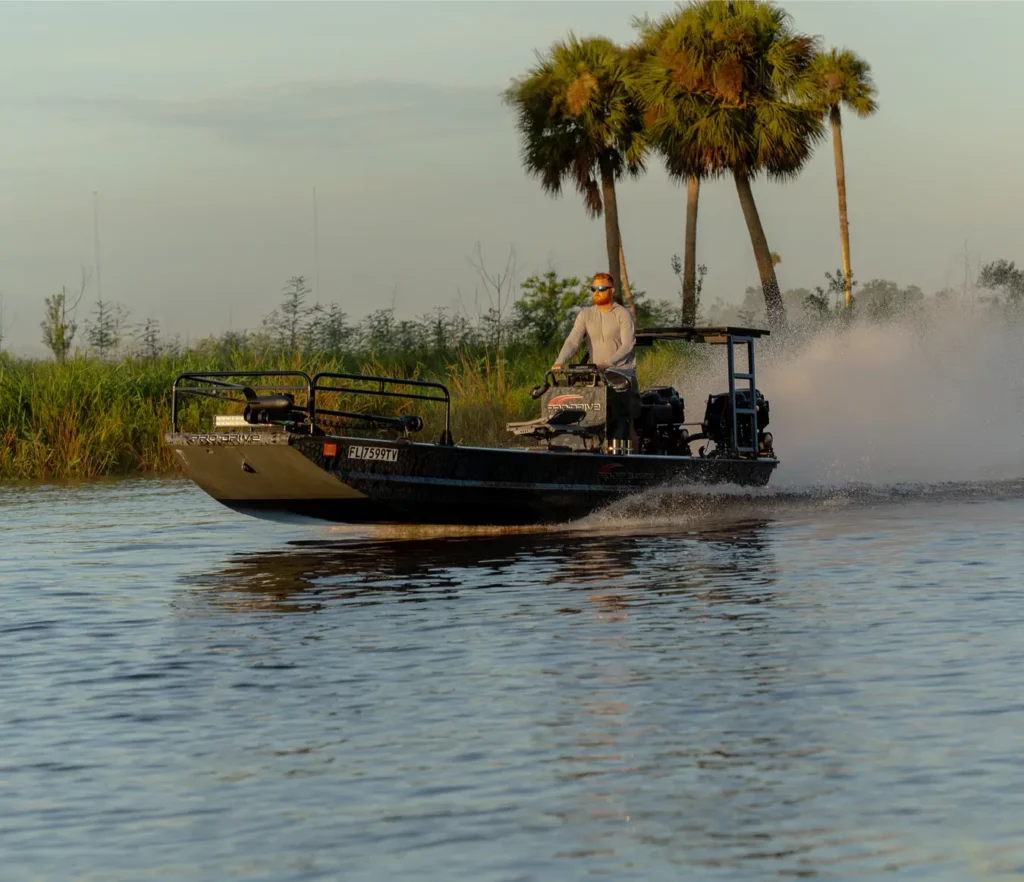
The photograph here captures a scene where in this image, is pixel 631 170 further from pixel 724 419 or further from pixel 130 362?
pixel 724 419

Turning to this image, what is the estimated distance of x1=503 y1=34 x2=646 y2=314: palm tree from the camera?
5034 cm

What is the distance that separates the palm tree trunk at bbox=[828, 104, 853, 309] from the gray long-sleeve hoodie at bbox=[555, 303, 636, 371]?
32.8m

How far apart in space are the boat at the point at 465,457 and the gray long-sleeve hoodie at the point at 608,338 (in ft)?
0.83

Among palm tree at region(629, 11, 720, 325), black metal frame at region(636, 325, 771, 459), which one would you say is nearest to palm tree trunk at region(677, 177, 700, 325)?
palm tree at region(629, 11, 720, 325)

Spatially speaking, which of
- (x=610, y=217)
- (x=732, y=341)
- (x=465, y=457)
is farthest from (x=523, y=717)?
(x=610, y=217)

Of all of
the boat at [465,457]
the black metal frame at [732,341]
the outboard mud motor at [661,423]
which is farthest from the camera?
the black metal frame at [732,341]

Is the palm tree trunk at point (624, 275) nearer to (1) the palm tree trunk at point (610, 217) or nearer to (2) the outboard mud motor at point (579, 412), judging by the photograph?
(1) the palm tree trunk at point (610, 217)

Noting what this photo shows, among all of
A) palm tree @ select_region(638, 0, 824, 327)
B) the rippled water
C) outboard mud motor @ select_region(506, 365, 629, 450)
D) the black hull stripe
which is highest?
palm tree @ select_region(638, 0, 824, 327)

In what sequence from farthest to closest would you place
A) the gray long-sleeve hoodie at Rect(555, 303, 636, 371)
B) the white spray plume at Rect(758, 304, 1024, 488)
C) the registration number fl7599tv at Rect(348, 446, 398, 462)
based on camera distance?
1. the white spray plume at Rect(758, 304, 1024, 488)
2. the gray long-sleeve hoodie at Rect(555, 303, 636, 371)
3. the registration number fl7599tv at Rect(348, 446, 398, 462)

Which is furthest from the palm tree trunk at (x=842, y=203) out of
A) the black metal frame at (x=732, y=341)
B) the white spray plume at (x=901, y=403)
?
the black metal frame at (x=732, y=341)

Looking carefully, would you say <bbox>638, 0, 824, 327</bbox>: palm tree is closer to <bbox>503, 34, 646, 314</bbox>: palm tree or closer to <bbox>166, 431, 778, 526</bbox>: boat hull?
<bbox>503, 34, 646, 314</bbox>: palm tree

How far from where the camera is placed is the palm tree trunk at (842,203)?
50719mm

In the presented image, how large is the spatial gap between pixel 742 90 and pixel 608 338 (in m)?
28.0

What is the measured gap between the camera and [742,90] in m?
45.0
